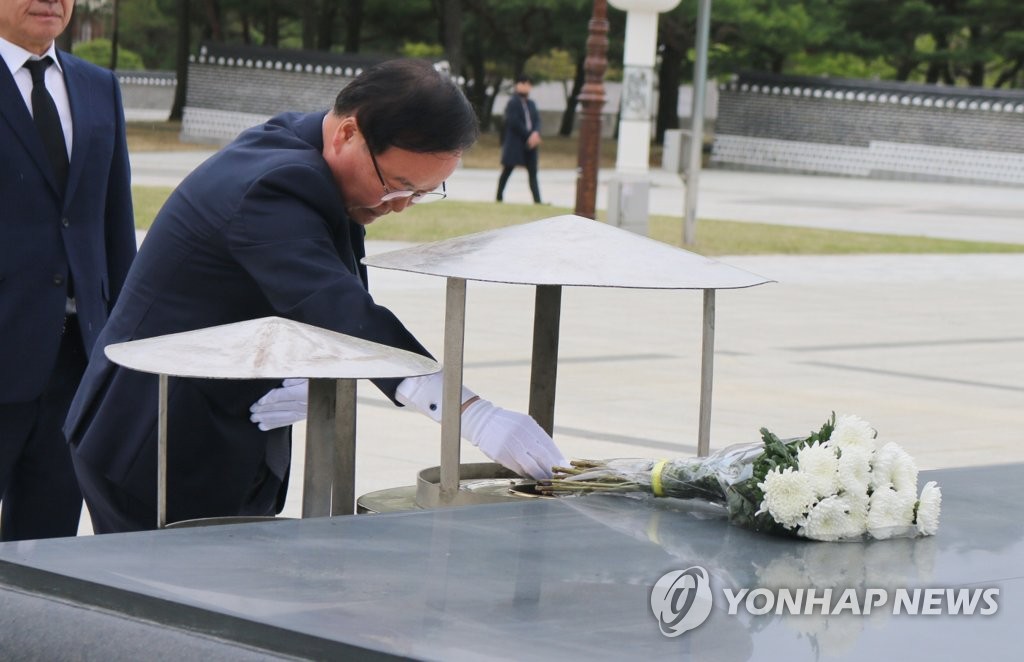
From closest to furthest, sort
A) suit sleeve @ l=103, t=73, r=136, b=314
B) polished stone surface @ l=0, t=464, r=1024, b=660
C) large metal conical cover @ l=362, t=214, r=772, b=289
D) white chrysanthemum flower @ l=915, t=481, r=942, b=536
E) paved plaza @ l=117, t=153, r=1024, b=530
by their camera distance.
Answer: polished stone surface @ l=0, t=464, r=1024, b=660
white chrysanthemum flower @ l=915, t=481, r=942, b=536
large metal conical cover @ l=362, t=214, r=772, b=289
suit sleeve @ l=103, t=73, r=136, b=314
paved plaza @ l=117, t=153, r=1024, b=530

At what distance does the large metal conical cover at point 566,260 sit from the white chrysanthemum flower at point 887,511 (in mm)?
468

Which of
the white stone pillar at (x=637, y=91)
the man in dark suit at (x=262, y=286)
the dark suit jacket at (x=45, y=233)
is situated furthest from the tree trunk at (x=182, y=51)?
the man in dark suit at (x=262, y=286)

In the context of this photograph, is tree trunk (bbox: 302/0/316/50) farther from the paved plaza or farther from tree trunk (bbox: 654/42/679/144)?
the paved plaza

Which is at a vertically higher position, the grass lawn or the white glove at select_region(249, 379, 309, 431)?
the white glove at select_region(249, 379, 309, 431)

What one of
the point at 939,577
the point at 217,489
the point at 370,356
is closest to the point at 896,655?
the point at 939,577

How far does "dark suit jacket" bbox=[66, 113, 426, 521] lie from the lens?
256 cm

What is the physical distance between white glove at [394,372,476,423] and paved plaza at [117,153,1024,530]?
0.93 metres

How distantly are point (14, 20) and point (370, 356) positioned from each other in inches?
57.7

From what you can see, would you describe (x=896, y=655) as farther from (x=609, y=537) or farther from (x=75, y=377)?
(x=75, y=377)

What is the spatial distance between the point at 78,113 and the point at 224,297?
1033mm

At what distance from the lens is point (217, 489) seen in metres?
2.83

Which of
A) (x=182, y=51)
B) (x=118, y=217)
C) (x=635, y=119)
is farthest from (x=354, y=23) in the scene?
(x=118, y=217)

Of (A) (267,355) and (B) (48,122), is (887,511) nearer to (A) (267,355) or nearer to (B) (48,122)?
(A) (267,355)

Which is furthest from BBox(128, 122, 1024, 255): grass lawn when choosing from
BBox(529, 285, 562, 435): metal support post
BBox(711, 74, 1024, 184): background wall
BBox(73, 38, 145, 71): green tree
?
BBox(73, 38, 145, 71): green tree
